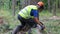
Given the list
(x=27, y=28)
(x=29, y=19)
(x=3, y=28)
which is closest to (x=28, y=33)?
(x=27, y=28)

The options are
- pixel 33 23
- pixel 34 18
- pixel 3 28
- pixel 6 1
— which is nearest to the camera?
pixel 34 18

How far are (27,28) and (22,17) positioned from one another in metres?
0.58

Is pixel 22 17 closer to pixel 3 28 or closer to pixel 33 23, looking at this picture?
pixel 33 23

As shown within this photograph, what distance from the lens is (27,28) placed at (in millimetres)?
7012

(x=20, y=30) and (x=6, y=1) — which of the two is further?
(x=6, y=1)

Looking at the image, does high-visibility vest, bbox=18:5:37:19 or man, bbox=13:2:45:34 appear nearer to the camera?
man, bbox=13:2:45:34

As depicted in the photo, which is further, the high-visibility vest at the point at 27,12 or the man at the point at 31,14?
the high-visibility vest at the point at 27,12

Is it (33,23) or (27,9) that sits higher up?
(27,9)

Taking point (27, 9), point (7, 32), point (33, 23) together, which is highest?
point (27, 9)

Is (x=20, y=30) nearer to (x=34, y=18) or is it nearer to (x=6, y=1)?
(x=34, y=18)

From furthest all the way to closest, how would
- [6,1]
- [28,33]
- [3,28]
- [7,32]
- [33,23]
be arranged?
[6,1], [3,28], [7,32], [28,33], [33,23]

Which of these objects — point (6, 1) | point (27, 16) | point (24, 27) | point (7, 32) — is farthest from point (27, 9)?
point (6, 1)

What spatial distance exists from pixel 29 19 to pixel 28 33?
0.77m

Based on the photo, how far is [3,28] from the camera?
9.48 metres
